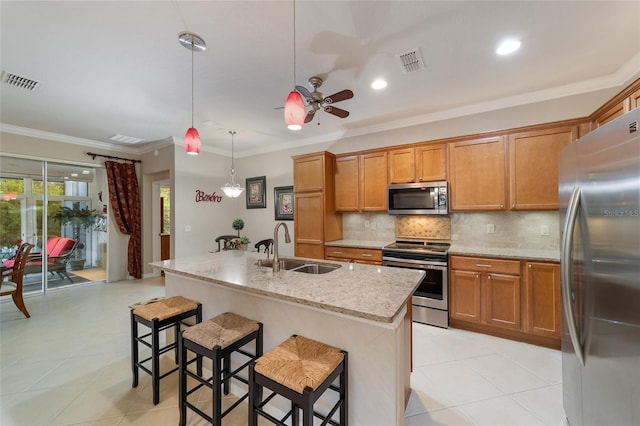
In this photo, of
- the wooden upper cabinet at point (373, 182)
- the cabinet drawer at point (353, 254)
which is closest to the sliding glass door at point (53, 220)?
the cabinet drawer at point (353, 254)

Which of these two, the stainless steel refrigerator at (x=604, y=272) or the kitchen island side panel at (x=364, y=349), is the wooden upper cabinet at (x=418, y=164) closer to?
the stainless steel refrigerator at (x=604, y=272)

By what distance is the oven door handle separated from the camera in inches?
122

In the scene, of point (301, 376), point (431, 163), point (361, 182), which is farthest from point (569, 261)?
point (361, 182)

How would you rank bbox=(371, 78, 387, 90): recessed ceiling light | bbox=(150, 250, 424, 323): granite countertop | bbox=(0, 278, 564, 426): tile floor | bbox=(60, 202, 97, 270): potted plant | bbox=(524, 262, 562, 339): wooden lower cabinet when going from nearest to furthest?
bbox=(150, 250, 424, 323): granite countertop, bbox=(0, 278, 564, 426): tile floor, bbox=(524, 262, 562, 339): wooden lower cabinet, bbox=(371, 78, 387, 90): recessed ceiling light, bbox=(60, 202, 97, 270): potted plant

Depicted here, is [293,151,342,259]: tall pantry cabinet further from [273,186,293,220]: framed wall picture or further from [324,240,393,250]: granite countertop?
[273,186,293,220]: framed wall picture

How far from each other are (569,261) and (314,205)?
126 inches

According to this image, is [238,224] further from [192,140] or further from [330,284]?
[330,284]

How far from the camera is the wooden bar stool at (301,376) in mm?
1172

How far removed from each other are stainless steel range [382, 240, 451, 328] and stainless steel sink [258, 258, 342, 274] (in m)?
1.34

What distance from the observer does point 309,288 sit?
1.61 m

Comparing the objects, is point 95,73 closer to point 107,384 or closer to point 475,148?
point 107,384

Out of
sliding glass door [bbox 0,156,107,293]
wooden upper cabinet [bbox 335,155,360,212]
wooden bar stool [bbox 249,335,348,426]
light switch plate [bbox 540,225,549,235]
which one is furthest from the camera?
sliding glass door [bbox 0,156,107,293]

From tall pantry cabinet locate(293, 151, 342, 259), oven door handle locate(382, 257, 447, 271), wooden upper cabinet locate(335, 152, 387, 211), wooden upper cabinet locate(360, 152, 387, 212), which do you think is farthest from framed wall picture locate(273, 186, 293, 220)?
oven door handle locate(382, 257, 447, 271)

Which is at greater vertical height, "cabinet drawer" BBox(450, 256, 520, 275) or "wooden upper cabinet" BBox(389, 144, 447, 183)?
"wooden upper cabinet" BBox(389, 144, 447, 183)
